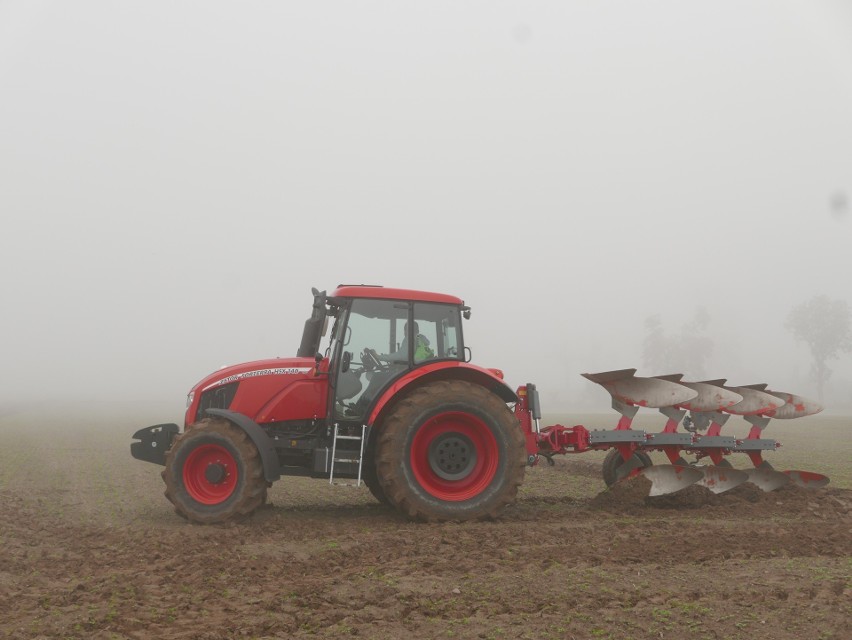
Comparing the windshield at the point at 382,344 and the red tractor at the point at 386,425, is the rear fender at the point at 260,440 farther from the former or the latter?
the windshield at the point at 382,344

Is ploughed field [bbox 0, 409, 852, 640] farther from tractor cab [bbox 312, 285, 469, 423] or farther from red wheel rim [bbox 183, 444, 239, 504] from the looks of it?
tractor cab [bbox 312, 285, 469, 423]

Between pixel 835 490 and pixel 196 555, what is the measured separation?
27.3ft

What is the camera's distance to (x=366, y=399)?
842 centimetres

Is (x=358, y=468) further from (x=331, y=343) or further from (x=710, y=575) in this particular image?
(x=710, y=575)

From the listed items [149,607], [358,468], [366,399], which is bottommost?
[149,607]

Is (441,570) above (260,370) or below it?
below

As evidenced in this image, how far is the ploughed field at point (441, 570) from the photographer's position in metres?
4.58

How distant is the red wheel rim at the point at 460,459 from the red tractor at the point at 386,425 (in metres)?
0.01

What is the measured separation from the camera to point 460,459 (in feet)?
27.2

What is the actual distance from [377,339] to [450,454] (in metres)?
1.56

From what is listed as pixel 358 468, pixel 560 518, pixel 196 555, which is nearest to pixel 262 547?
pixel 196 555

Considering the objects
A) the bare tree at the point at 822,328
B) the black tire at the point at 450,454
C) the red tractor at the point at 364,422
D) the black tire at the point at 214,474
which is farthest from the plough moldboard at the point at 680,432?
the bare tree at the point at 822,328

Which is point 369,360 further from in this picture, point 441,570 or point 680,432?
point 680,432

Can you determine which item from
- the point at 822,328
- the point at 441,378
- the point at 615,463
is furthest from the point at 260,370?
the point at 822,328
